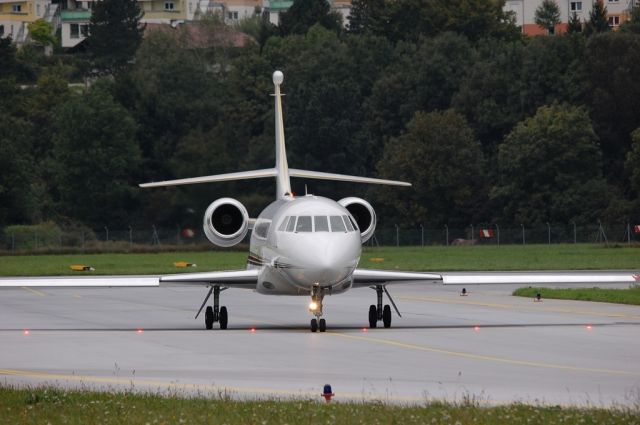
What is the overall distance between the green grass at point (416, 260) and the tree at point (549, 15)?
9053 cm

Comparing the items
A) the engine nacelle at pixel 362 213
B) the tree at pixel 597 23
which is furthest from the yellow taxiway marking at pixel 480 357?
the tree at pixel 597 23

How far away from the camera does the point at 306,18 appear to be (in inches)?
5344

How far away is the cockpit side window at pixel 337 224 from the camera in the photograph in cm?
2684

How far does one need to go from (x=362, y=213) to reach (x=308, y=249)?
16.3 feet

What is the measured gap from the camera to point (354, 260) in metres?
26.6

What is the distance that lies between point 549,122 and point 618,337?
6205 cm

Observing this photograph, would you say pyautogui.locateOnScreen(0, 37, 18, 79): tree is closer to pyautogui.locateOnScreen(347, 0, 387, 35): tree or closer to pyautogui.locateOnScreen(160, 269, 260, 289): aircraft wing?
pyautogui.locateOnScreen(347, 0, 387, 35): tree

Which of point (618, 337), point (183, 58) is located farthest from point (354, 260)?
point (183, 58)

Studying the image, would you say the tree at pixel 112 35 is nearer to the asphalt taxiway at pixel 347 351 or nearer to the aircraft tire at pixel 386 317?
the asphalt taxiway at pixel 347 351

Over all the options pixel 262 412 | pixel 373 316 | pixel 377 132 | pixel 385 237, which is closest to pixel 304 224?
pixel 373 316

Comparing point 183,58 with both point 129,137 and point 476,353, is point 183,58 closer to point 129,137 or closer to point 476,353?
point 129,137

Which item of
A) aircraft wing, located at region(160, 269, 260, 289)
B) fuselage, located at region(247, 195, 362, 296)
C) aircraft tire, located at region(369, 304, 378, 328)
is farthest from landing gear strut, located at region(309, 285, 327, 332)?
Answer: aircraft wing, located at region(160, 269, 260, 289)

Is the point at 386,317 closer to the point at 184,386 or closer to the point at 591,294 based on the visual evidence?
the point at 591,294

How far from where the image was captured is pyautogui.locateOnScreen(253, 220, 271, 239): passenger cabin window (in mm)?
28875
